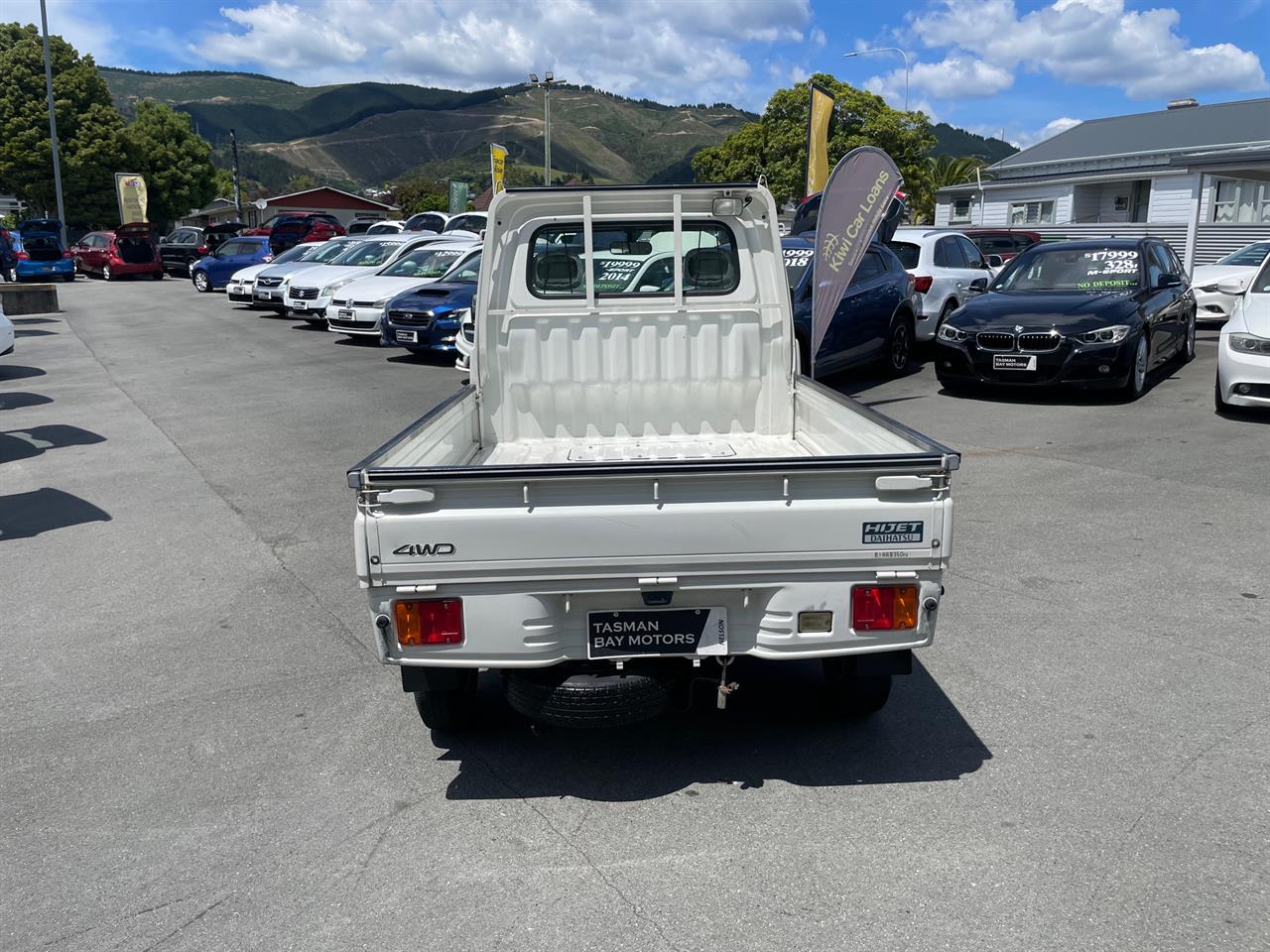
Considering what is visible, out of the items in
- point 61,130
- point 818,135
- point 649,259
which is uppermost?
point 61,130

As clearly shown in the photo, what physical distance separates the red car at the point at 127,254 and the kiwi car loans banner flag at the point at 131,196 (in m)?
10.5

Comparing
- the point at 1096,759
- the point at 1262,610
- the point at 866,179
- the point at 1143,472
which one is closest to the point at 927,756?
the point at 1096,759

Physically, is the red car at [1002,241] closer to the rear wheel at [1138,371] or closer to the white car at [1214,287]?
the white car at [1214,287]

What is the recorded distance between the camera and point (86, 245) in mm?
38281

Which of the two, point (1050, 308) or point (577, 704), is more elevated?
point (1050, 308)

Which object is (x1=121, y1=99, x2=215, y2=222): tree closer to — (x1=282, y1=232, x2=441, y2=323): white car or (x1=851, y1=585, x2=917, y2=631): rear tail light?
(x1=282, y1=232, x2=441, y2=323): white car

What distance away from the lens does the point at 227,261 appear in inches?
1172

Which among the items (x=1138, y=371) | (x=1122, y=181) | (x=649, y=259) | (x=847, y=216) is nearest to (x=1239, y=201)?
(x=1122, y=181)

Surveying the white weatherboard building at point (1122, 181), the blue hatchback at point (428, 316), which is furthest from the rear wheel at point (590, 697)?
the white weatherboard building at point (1122, 181)

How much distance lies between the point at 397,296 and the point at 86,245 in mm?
27741

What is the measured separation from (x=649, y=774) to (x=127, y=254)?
37392mm

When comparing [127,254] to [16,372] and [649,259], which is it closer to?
[16,372]

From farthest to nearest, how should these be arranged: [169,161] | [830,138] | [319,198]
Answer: [319,198] → [169,161] → [830,138]

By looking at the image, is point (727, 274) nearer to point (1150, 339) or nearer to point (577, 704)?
point (577, 704)
